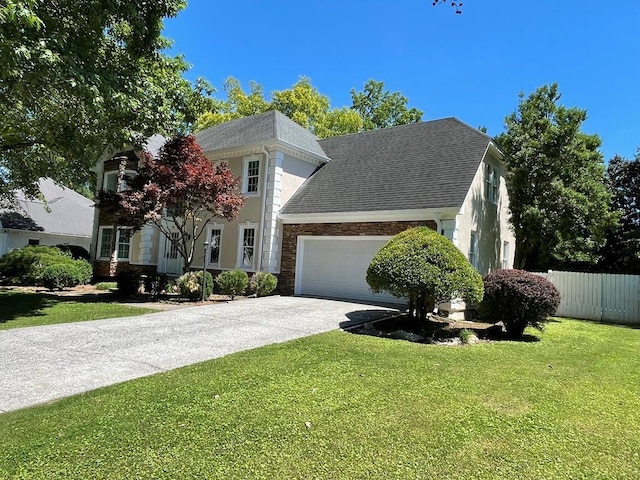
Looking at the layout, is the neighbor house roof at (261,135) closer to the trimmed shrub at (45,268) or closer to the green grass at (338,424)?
the trimmed shrub at (45,268)

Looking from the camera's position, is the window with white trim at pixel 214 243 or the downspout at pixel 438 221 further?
the window with white trim at pixel 214 243

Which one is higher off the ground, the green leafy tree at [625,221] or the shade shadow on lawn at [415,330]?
the green leafy tree at [625,221]

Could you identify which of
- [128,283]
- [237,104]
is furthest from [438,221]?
[237,104]

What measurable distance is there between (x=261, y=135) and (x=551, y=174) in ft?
36.7

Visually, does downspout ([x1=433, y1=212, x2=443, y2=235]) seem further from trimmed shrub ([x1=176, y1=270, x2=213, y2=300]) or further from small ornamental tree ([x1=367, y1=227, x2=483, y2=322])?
trimmed shrub ([x1=176, y1=270, x2=213, y2=300])

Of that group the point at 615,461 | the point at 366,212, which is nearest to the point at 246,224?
the point at 366,212

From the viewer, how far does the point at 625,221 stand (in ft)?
69.2

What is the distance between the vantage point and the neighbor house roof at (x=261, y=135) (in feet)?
56.2

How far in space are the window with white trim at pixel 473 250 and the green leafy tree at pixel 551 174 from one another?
2.08 metres

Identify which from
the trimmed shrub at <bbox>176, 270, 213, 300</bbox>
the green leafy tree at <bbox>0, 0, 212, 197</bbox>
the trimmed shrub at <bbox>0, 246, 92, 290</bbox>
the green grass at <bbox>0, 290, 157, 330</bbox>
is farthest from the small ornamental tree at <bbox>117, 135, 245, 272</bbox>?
the trimmed shrub at <bbox>0, 246, 92, 290</bbox>

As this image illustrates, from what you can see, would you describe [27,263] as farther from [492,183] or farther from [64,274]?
[492,183]

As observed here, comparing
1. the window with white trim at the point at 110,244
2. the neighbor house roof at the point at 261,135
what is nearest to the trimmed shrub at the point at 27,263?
the window with white trim at the point at 110,244

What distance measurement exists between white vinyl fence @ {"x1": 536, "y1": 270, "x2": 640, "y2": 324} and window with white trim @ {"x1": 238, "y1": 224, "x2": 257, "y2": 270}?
34.9ft

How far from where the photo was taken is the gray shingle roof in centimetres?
1344
